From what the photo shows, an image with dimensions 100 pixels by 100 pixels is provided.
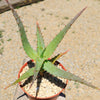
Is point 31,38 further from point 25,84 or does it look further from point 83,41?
point 25,84

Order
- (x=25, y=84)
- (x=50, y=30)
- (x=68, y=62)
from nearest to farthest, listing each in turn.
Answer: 1. (x=25, y=84)
2. (x=68, y=62)
3. (x=50, y=30)

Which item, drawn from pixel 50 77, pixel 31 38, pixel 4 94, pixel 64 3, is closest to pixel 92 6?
pixel 64 3

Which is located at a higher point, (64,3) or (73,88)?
(64,3)

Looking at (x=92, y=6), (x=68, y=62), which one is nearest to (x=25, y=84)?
(x=68, y=62)

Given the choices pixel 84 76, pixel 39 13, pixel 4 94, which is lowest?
pixel 84 76

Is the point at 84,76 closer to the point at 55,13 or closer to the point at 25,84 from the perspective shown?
the point at 25,84

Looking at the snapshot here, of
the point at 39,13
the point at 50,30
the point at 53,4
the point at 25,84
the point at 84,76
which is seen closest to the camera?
the point at 25,84

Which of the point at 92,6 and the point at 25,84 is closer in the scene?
the point at 25,84
